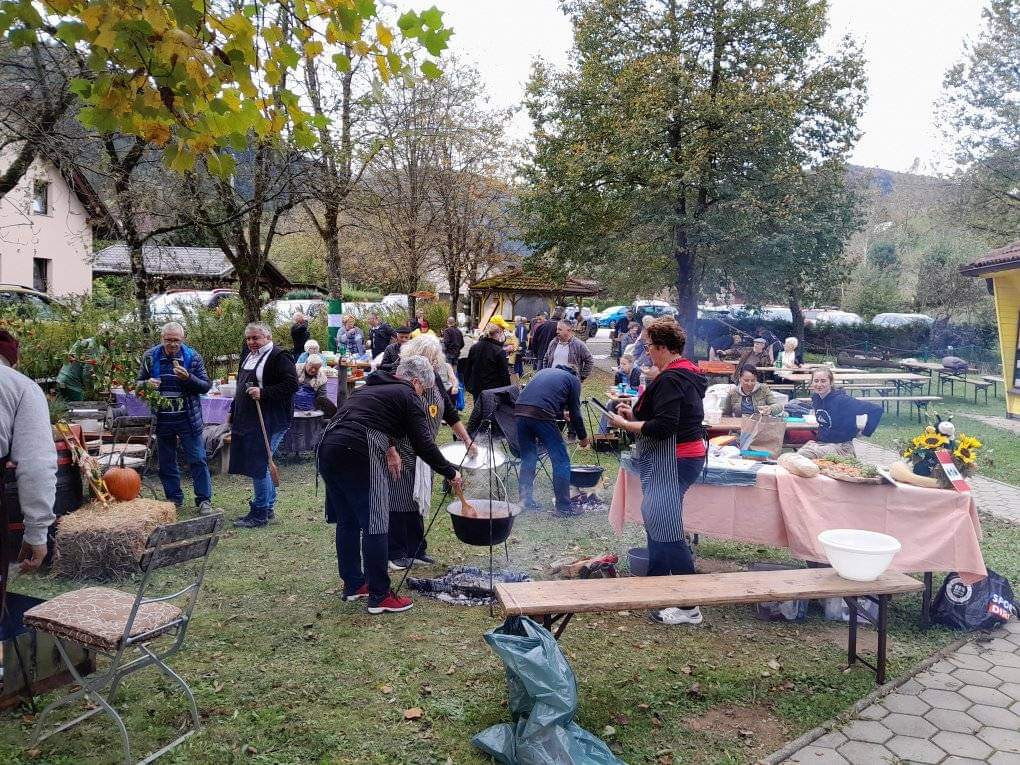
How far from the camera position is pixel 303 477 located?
28.7ft

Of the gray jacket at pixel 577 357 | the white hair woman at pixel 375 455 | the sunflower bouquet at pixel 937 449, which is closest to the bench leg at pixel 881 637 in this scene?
the sunflower bouquet at pixel 937 449

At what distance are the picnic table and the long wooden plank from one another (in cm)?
64

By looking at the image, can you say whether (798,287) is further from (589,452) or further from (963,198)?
(589,452)

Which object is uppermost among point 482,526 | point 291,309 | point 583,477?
point 291,309

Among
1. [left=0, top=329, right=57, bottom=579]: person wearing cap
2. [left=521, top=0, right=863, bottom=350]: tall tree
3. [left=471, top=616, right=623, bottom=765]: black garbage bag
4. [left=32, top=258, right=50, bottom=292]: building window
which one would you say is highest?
[left=521, top=0, right=863, bottom=350]: tall tree

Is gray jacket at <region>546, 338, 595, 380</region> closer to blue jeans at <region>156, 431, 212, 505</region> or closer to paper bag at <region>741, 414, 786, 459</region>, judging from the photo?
paper bag at <region>741, 414, 786, 459</region>

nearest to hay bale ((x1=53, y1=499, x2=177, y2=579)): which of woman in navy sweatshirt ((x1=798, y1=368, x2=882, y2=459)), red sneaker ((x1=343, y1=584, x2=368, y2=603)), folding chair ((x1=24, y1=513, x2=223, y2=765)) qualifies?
red sneaker ((x1=343, y1=584, x2=368, y2=603))

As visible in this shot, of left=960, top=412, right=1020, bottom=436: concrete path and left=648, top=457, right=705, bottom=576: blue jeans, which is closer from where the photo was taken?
left=648, top=457, right=705, bottom=576: blue jeans

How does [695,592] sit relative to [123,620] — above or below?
below

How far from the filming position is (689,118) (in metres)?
19.0

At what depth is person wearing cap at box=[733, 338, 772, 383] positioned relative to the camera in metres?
14.7

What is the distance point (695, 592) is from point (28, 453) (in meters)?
3.32

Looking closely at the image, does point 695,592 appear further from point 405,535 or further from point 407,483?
point 405,535

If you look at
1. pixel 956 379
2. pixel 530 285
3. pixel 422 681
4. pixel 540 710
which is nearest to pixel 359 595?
pixel 422 681
